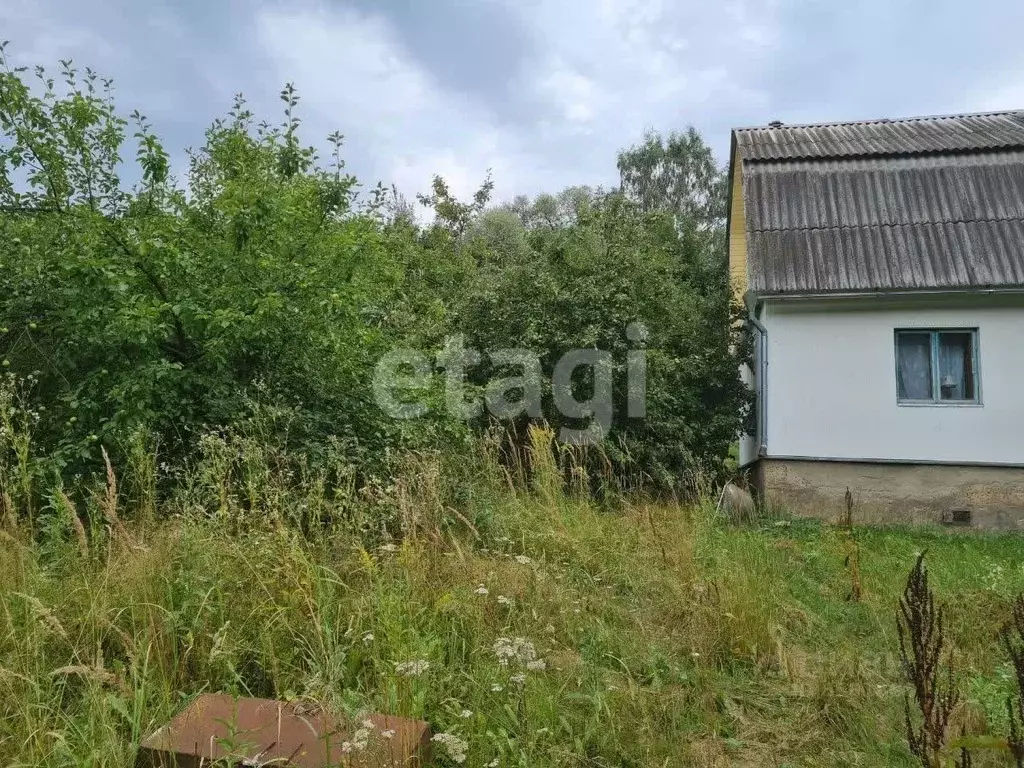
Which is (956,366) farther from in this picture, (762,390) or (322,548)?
(322,548)

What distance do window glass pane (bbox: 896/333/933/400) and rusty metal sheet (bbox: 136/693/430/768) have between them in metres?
8.89

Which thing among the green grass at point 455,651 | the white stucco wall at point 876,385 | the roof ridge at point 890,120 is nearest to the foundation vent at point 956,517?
the white stucco wall at point 876,385

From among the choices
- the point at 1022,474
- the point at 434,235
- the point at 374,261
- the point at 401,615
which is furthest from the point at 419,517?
the point at 434,235

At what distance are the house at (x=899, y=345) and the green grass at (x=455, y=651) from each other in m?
4.89

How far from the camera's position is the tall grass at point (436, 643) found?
283cm

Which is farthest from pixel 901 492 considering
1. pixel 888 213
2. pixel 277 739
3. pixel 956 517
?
pixel 277 739

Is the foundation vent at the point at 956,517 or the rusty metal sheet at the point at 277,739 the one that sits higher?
the rusty metal sheet at the point at 277,739

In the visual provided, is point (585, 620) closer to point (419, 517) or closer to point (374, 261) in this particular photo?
point (419, 517)

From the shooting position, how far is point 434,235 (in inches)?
897

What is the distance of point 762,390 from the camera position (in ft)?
32.0

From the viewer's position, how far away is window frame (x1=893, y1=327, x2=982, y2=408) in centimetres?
911

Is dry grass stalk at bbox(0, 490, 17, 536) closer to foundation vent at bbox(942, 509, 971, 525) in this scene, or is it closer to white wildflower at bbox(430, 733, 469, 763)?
white wildflower at bbox(430, 733, 469, 763)

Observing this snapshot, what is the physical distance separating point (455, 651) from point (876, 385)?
26.2 ft

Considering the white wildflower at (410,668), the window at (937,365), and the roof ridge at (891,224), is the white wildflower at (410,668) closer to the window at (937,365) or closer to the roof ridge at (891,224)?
the window at (937,365)
